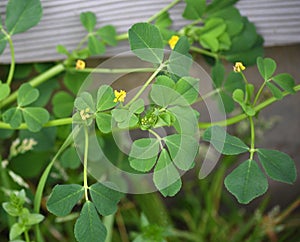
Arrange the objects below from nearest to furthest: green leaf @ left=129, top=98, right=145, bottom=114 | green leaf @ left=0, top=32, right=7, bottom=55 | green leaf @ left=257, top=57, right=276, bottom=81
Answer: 1. green leaf @ left=129, top=98, right=145, bottom=114
2. green leaf @ left=257, top=57, right=276, bottom=81
3. green leaf @ left=0, top=32, right=7, bottom=55

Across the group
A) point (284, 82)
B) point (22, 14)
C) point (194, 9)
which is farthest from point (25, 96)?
point (284, 82)

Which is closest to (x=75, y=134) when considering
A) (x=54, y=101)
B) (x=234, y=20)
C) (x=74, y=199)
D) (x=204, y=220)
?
(x=74, y=199)

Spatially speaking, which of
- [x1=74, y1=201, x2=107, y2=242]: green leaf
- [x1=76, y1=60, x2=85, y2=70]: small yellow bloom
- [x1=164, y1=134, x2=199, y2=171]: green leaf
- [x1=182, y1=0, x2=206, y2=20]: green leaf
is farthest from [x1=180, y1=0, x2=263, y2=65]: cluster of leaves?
[x1=74, y1=201, x2=107, y2=242]: green leaf

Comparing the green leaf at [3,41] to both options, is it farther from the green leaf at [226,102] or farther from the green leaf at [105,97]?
the green leaf at [226,102]

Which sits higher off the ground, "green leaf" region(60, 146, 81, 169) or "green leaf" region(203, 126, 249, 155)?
"green leaf" region(203, 126, 249, 155)

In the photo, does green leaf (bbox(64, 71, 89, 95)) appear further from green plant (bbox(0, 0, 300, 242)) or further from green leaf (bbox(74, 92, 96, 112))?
green leaf (bbox(74, 92, 96, 112))

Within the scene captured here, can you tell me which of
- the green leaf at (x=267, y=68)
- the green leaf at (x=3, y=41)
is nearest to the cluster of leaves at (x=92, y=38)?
the green leaf at (x=3, y=41)

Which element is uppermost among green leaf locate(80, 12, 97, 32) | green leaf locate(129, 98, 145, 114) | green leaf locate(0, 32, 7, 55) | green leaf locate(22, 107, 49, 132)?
green leaf locate(0, 32, 7, 55)
